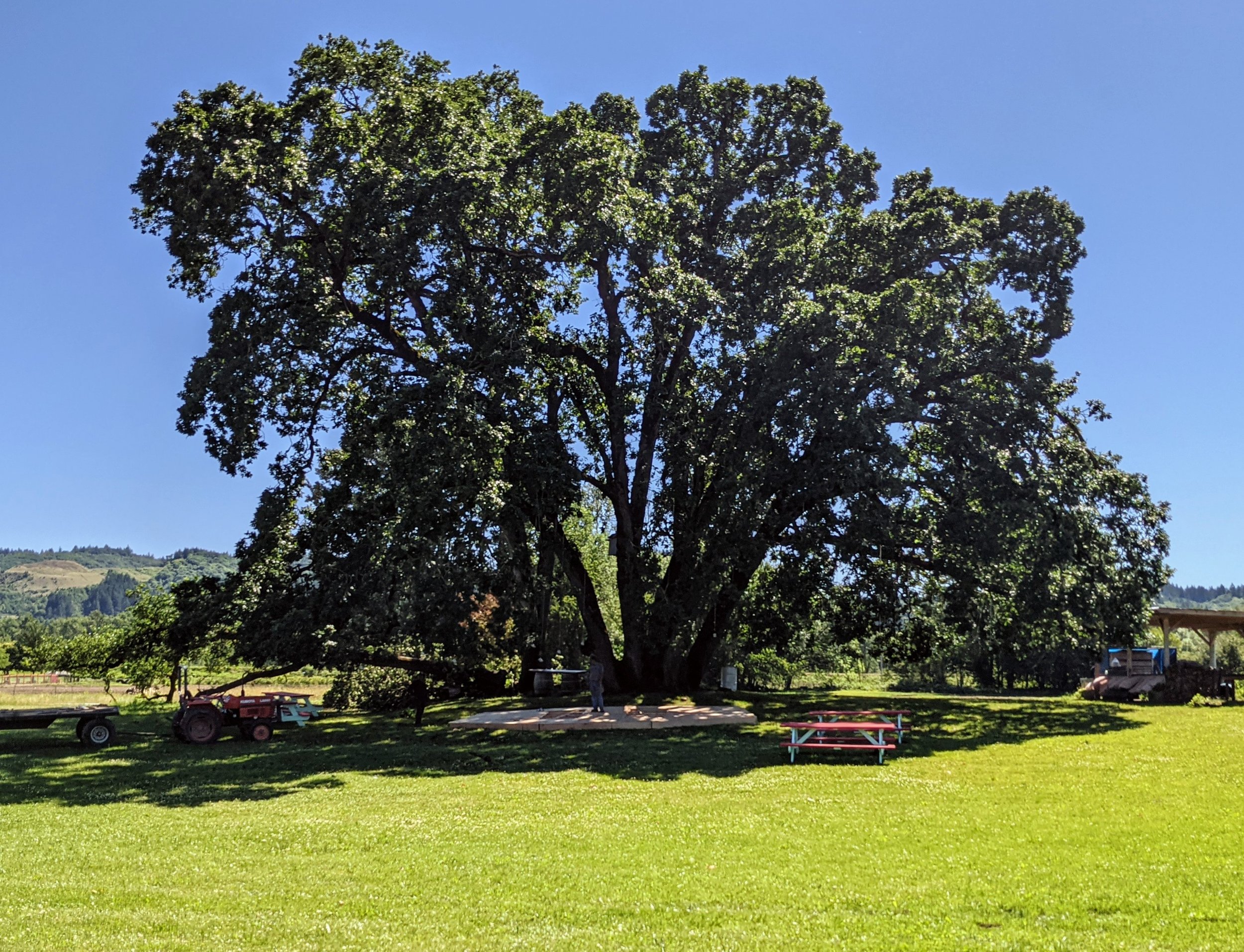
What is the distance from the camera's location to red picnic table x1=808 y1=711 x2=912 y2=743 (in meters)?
17.8

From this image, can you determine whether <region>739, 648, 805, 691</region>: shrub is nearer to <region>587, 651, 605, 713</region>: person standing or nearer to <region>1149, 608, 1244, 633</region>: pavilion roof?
<region>1149, 608, 1244, 633</region>: pavilion roof

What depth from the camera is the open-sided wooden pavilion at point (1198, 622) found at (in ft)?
113

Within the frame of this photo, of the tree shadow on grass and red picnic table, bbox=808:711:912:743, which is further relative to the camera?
red picnic table, bbox=808:711:912:743

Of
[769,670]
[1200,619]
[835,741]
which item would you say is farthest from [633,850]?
[769,670]

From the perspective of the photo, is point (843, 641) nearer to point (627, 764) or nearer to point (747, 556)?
point (747, 556)

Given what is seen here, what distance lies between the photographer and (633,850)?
33.0 feet

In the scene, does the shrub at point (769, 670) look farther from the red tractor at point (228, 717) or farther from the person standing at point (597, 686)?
the red tractor at point (228, 717)

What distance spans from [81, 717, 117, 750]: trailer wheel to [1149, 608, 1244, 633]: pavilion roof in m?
32.1

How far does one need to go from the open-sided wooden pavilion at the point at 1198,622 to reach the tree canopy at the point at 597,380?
1064 centimetres

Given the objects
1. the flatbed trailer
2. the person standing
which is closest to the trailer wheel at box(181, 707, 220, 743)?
the flatbed trailer

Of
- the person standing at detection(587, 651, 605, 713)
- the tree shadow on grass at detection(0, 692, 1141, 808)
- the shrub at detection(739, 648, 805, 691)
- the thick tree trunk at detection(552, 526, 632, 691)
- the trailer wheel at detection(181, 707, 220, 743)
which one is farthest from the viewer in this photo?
the shrub at detection(739, 648, 805, 691)

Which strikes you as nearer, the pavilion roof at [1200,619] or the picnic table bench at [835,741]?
the picnic table bench at [835,741]

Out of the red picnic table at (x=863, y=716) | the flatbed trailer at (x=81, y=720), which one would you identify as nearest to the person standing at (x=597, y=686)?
the red picnic table at (x=863, y=716)

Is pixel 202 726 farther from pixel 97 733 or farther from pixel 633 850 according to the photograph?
pixel 633 850
